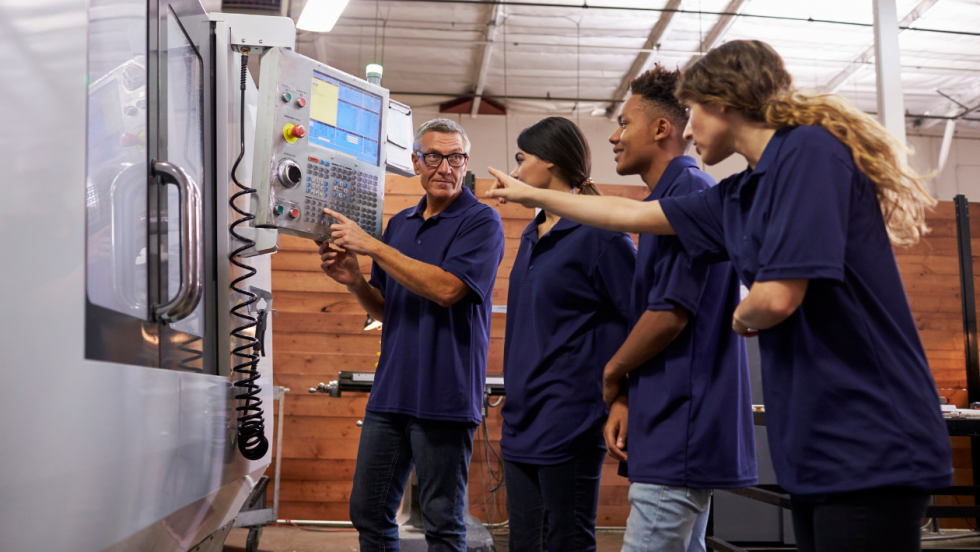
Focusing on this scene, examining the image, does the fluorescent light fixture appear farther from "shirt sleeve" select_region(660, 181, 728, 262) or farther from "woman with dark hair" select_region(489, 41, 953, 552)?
"woman with dark hair" select_region(489, 41, 953, 552)

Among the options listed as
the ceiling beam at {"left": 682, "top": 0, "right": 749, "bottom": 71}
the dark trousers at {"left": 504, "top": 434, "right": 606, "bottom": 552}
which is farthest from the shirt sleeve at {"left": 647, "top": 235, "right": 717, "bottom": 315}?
the ceiling beam at {"left": 682, "top": 0, "right": 749, "bottom": 71}

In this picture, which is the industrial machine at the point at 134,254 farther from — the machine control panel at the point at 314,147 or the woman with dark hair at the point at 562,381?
the woman with dark hair at the point at 562,381

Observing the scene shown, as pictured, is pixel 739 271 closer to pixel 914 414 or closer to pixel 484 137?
pixel 914 414

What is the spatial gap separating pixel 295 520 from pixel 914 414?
4.77 metres

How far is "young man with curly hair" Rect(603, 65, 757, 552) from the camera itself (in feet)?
4.45

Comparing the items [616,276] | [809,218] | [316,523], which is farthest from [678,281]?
[316,523]

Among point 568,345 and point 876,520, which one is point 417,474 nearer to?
point 568,345

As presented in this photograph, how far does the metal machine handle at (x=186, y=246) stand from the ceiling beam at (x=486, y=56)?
4936 millimetres

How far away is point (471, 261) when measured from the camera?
6.57 feet

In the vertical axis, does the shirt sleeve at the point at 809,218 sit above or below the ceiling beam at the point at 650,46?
below

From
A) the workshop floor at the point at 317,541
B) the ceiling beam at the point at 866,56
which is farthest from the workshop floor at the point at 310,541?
the ceiling beam at the point at 866,56

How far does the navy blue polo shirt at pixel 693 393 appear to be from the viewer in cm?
136

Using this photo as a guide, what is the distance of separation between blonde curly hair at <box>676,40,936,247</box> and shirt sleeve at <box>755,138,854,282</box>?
60mm

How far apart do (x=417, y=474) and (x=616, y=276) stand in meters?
0.75
